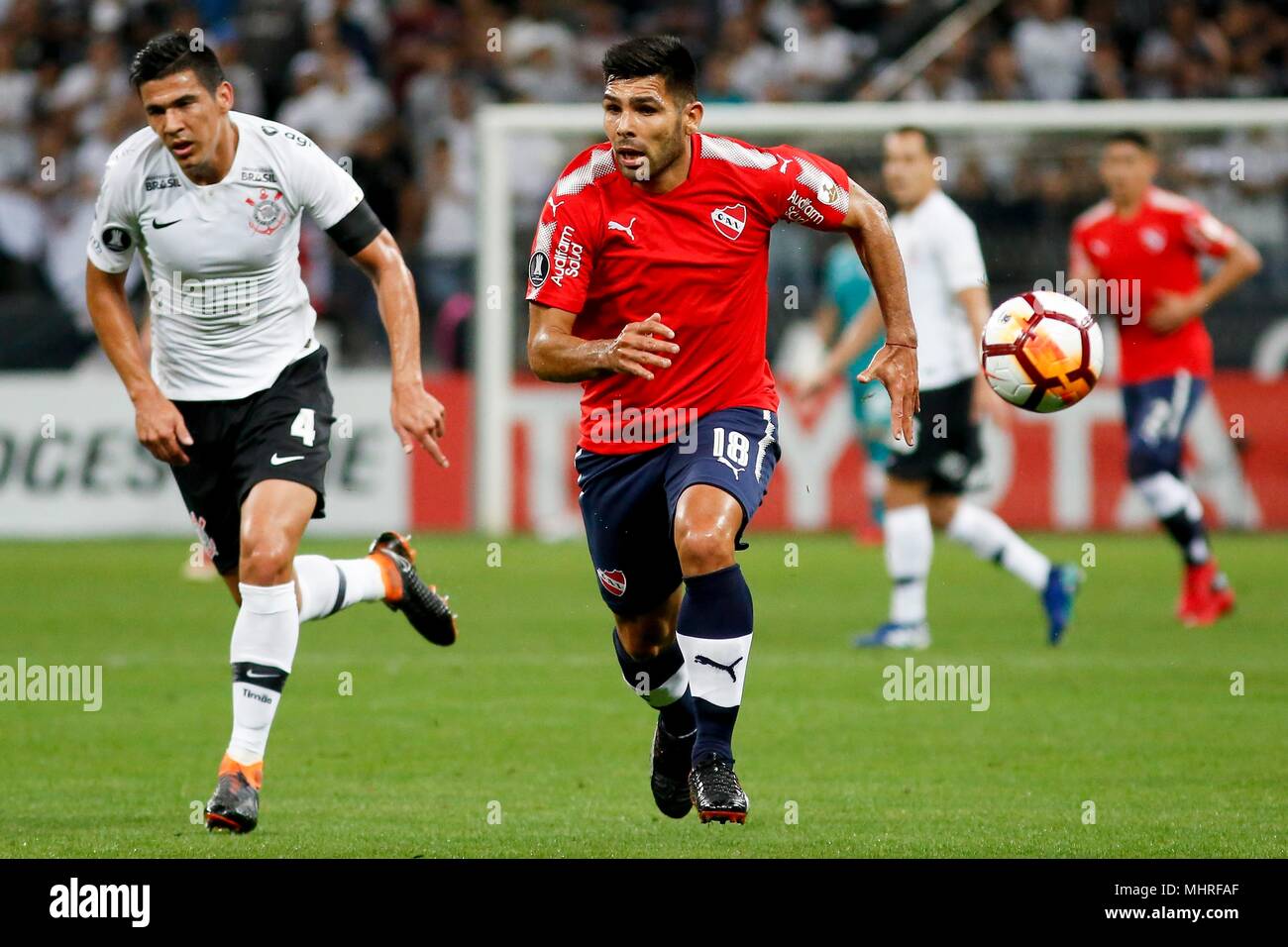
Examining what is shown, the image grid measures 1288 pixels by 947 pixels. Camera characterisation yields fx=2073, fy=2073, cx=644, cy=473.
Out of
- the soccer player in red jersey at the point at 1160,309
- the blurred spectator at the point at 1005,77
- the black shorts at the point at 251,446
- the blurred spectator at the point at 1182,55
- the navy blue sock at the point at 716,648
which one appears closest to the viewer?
the navy blue sock at the point at 716,648

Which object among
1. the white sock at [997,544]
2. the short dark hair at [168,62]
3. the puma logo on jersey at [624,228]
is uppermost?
the short dark hair at [168,62]

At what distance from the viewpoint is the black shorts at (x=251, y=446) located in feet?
21.7

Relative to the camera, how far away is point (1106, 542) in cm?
1575

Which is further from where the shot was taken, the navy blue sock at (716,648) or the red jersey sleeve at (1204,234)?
the red jersey sleeve at (1204,234)

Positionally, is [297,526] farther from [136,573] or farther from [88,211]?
[88,211]

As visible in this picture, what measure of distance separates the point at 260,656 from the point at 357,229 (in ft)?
4.60

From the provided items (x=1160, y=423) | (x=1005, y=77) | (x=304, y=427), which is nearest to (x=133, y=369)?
(x=304, y=427)

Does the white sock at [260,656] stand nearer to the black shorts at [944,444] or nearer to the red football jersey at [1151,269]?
the black shorts at [944,444]

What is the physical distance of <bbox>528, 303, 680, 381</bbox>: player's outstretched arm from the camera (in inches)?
226

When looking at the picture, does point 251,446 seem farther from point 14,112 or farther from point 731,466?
point 14,112

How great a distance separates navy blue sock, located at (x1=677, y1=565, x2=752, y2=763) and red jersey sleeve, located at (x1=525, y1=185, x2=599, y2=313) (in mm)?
909

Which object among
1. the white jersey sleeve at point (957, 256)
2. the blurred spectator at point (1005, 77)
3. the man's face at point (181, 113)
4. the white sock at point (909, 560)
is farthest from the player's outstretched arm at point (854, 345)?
the blurred spectator at point (1005, 77)

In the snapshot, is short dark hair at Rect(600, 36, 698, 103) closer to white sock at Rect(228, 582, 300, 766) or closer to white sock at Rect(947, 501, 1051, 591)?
white sock at Rect(228, 582, 300, 766)

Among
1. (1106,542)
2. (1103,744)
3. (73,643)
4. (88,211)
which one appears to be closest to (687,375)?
(1103,744)
